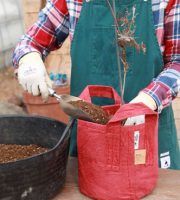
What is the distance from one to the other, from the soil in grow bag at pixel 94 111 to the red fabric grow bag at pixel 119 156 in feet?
0.11

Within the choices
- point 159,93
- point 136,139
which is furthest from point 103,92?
point 136,139

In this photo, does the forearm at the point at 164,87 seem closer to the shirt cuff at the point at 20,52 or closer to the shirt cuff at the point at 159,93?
the shirt cuff at the point at 159,93

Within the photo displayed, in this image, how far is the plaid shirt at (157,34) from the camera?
59.3 inches

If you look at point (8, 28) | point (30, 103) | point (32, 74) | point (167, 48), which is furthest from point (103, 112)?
point (8, 28)

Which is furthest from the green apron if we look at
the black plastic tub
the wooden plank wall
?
the wooden plank wall

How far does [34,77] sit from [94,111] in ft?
0.82

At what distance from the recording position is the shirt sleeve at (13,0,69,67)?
169 cm

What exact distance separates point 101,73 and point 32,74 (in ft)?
0.85

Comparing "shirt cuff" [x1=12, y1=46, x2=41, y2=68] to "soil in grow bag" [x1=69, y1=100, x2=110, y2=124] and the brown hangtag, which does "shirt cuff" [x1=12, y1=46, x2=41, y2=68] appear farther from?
the brown hangtag

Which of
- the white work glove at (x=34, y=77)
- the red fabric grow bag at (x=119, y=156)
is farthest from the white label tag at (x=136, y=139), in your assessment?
the white work glove at (x=34, y=77)

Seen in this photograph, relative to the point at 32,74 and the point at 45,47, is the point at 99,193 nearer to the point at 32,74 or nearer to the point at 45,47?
the point at 32,74

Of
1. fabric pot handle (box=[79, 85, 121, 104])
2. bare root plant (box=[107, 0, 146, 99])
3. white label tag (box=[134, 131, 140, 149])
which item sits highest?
bare root plant (box=[107, 0, 146, 99])

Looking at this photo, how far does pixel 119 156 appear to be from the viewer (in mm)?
1297

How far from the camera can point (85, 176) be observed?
1.37 meters
